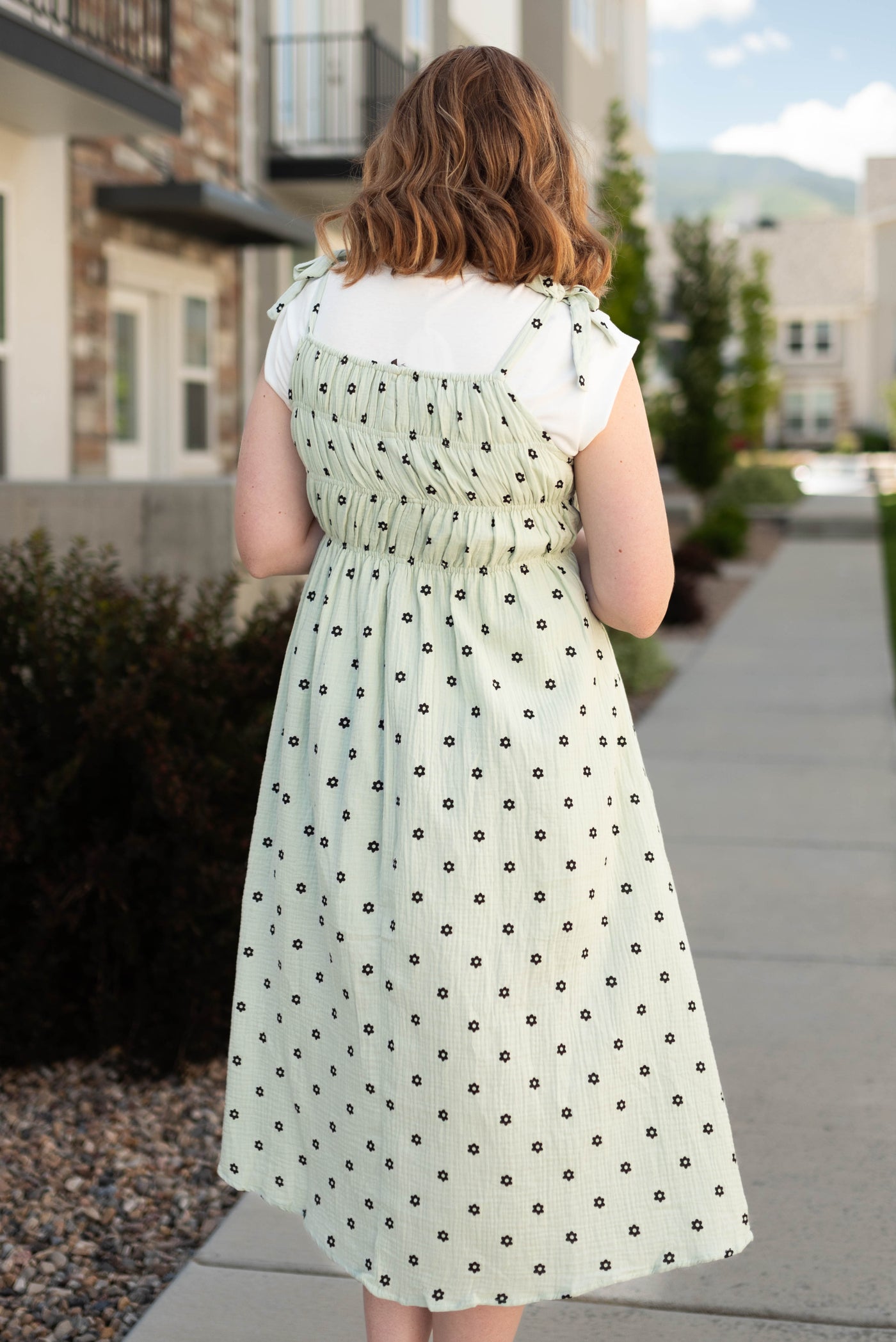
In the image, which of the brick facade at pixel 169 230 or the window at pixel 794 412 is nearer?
the brick facade at pixel 169 230

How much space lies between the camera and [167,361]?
35.0ft

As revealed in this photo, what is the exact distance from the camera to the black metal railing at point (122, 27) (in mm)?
8562

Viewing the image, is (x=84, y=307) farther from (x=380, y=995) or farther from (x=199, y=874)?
(x=380, y=995)

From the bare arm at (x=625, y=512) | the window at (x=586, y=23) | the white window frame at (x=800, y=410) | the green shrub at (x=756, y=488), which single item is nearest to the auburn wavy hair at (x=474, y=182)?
the bare arm at (x=625, y=512)

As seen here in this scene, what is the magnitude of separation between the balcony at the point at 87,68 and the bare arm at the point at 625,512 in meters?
6.36

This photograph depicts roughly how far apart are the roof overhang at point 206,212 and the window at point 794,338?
44648 mm

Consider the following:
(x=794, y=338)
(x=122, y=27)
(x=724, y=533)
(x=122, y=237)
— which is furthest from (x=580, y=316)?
(x=794, y=338)

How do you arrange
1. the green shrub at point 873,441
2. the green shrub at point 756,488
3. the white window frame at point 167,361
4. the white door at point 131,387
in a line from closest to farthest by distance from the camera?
1. the white door at point 131,387
2. the white window frame at point 167,361
3. the green shrub at point 756,488
4. the green shrub at point 873,441

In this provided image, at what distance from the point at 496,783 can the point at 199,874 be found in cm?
172

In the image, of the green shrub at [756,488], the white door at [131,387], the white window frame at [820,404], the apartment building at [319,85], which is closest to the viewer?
the white door at [131,387]

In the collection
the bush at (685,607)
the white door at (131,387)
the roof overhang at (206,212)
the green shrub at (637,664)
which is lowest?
the green shrub at (637,664)

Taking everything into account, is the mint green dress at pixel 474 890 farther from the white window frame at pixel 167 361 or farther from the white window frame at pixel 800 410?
the white window frame at pixel 800 410

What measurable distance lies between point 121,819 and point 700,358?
52.9 feet

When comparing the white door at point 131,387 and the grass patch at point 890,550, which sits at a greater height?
the white door at point 131,387
